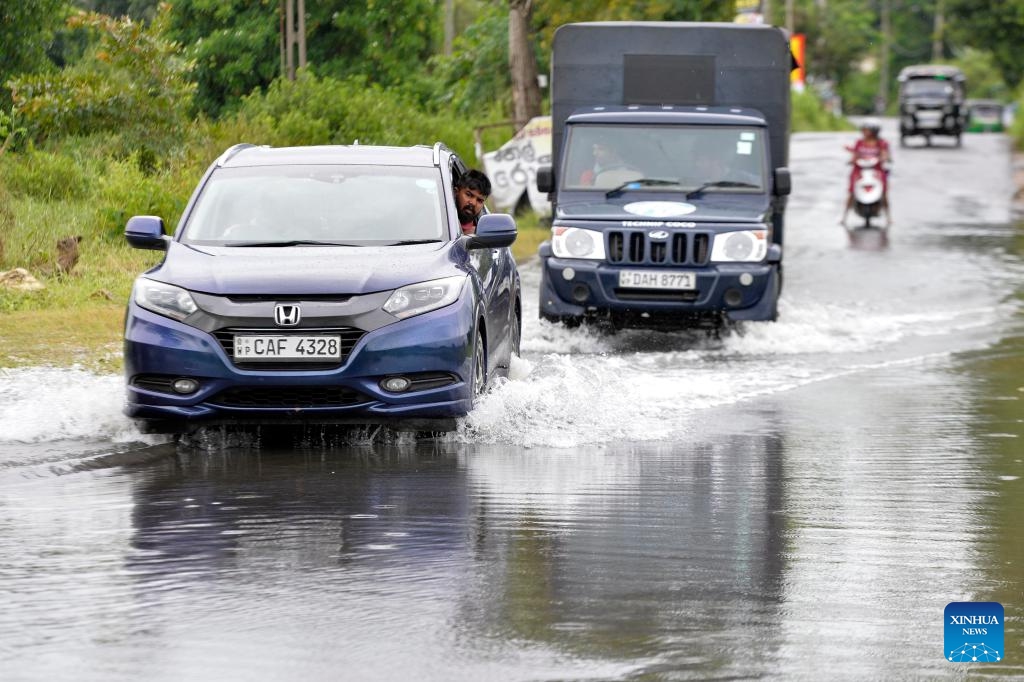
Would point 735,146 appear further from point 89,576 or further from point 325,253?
point 89,576

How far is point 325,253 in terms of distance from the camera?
9859 millimetres

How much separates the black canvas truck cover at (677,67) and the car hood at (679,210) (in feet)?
9.64

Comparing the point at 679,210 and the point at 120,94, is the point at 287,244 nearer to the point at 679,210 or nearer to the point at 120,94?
the point at 679,210

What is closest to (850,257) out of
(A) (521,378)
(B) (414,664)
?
(A) (521,378)

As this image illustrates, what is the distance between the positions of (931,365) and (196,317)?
21.4 feet

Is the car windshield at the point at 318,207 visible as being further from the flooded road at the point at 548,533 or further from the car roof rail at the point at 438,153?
the flooded road at the point at 548,533

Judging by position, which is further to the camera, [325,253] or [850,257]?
[850,257]

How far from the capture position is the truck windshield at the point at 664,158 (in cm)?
1563

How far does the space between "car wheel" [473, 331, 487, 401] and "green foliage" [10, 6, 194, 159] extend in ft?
47.7

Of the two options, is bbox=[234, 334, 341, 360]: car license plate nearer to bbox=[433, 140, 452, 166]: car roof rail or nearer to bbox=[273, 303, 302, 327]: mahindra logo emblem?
bbox=[273, 303, 302, 327]: mahindra logo emblem

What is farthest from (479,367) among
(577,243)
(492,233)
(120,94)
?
(120,94)

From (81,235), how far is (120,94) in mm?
5700

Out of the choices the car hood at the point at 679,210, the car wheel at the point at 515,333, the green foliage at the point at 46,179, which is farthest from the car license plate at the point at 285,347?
the green foliage at the point at 46,179

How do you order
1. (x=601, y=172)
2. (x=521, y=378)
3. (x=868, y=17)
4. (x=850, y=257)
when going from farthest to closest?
1. (x=868, y=17)
2. (x=850, y=257)
3. (x=601, y=172)
4. (x=521, y=378)
